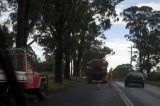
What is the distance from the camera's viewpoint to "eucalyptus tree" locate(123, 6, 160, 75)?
9675 centimetres

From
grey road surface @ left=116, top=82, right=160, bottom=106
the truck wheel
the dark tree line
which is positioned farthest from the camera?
the dark tree line

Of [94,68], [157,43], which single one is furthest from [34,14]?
[157,43]

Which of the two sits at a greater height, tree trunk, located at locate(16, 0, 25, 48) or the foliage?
tree trunk, located at locate(16, 0, 25, 48)

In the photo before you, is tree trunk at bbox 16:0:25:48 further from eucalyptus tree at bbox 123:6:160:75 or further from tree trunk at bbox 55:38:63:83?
→ eucalyptus tree at bbox 123:6:160:75

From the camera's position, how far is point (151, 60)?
99312 millimetres

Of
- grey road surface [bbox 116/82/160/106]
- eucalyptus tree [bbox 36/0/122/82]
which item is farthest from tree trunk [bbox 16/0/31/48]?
eucalyptus tree [bbox 36/0/122/82]

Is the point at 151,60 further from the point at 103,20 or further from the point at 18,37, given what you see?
the point at 18,37

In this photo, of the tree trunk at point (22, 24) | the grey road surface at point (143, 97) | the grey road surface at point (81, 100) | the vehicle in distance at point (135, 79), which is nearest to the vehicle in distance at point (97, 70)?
the vehicle in distance at point (135, 79)

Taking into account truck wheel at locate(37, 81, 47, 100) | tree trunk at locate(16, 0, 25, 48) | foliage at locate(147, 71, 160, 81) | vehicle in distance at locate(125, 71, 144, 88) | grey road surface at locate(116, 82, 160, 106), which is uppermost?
tree trunk at locate(16, 0, 25, 48)

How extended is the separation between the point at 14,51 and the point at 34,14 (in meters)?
12.7

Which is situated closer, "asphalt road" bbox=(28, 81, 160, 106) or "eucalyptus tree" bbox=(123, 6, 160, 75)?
"asphalt road" bbox=(28, 81, 160, 106)

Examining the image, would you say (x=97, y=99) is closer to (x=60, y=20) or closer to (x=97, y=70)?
(x=60, y=20)

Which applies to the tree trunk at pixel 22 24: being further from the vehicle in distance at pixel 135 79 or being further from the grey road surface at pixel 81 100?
the vehicle in distance at pixel 135 79

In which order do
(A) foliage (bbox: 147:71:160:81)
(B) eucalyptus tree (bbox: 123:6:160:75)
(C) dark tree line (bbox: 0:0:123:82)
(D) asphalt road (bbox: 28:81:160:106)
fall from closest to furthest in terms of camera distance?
(D) asphalt road (bbox: 28:81:160:106) < (C) dark tree line (bbox: 0:0:123:82) < (A) foliage (bbox: 147:71:160:81) < (B) eucalyptus tree (bbox: 123:6:160:75)
